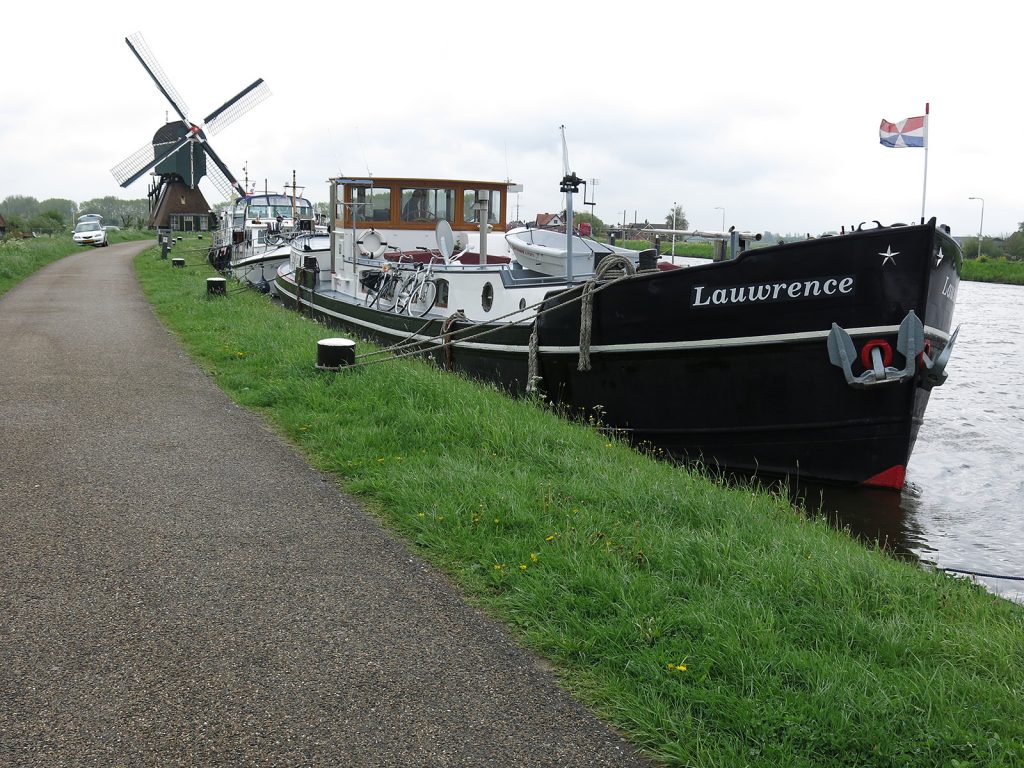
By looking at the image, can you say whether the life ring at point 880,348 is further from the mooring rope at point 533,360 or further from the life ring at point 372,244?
the life ring at point 372,244

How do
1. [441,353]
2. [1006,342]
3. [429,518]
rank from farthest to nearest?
[1006,342] → [441,353] → [429,518]

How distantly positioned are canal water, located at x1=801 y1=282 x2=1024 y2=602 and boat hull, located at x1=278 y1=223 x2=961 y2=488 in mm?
331

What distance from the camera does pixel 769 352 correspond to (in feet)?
28.6

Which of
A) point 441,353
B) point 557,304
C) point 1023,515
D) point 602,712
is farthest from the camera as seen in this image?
point 441,353

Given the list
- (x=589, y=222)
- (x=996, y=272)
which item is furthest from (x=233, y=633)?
Answer: (x=996, y=272)

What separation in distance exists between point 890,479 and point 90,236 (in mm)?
42449

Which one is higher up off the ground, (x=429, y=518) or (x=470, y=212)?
(x=470, y=212)

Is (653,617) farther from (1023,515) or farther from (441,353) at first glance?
(441,353)

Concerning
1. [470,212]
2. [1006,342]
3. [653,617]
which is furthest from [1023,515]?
[1006,342]

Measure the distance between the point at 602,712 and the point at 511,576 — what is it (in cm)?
120

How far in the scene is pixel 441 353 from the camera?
1258 cm

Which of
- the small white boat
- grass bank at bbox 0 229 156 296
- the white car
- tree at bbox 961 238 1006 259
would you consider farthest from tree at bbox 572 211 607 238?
tree at bbox 961 238 1006 259

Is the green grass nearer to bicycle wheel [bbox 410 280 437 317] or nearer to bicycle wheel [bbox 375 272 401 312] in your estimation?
bicycle wheel [bbox 375 272 401 312]

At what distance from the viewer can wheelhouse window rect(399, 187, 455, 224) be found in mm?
15586
